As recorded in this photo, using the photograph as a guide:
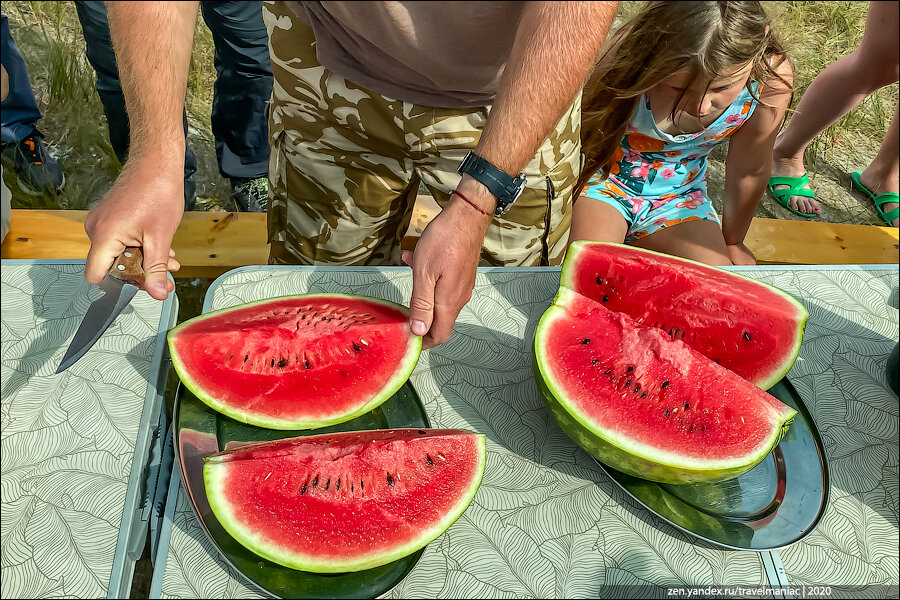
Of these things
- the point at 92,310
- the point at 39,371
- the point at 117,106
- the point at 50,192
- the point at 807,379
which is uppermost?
the point at 807,379

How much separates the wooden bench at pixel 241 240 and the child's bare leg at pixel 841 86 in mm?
663

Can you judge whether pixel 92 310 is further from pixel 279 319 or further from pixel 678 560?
pixel 678 560

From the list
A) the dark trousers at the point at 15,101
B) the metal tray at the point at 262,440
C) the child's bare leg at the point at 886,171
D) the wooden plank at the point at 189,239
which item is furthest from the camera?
the child's bare leg at the point at 886,171

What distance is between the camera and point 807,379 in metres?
1.31

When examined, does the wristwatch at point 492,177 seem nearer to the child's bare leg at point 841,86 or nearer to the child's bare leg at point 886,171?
the child's bare leg at point 841,86


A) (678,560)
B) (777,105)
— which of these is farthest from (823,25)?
(678,560)

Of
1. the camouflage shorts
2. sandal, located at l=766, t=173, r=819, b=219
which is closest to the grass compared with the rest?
sandal, located at l=766, t=173, r=819, b=219

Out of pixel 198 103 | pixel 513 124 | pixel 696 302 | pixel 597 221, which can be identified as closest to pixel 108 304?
pixel 513 124

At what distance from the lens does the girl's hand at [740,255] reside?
2230mm

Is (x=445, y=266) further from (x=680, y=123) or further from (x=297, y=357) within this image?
(x=680, y=123)

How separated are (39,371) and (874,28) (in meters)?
2.93

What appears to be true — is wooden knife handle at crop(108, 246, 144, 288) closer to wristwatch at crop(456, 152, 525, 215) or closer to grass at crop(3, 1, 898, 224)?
wristwatch at crop(456, 152, 525, 215)

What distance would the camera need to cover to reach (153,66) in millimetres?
1128

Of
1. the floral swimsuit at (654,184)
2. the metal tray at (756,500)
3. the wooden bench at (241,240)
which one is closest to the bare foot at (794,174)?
the wooden bench at (241,240)
